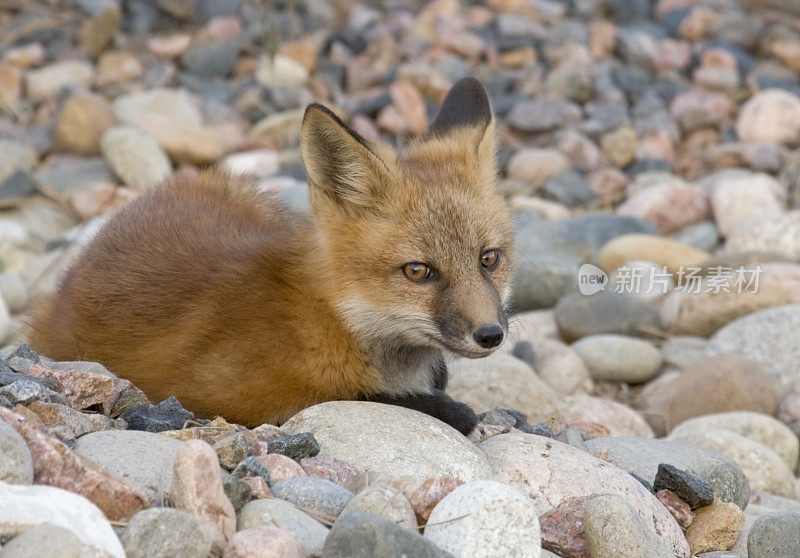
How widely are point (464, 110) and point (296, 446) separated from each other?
233cm

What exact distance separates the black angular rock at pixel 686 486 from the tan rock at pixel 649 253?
515 cm

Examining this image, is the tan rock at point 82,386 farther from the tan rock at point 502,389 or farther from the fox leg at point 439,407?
the tan rock at point 502,389

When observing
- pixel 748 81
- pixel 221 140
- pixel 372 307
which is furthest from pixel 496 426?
pixel 748 81

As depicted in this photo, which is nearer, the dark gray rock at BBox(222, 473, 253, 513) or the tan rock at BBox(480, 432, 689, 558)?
the dark gray rock at BBox(222, 473, 253, 513)

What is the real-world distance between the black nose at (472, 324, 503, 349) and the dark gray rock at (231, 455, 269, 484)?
1124 millimetres

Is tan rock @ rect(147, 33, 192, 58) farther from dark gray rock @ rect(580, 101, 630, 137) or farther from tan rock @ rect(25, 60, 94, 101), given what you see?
dark gray rock @ rect(580, 101, 630, 137)

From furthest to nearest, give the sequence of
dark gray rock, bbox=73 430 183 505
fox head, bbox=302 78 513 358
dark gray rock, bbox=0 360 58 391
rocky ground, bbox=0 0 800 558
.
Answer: fox head, bbox=302 78 513 358 < dark gray rock, bbox=0 360 58 391 < dark gray rock, bbox=73 430 183 505 < rocky ground, bbox=0 0 800 558

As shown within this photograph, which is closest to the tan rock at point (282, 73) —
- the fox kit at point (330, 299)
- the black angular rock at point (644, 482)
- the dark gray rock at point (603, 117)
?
the dark gray rock at point (603, 117)

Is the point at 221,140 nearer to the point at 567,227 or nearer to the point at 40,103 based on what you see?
the point at 40,103

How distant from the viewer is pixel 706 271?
8984mm

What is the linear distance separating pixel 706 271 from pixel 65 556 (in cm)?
723

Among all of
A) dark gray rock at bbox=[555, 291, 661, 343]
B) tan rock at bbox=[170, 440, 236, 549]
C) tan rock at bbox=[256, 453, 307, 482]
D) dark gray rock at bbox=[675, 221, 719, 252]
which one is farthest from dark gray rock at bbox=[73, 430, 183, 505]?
dark gray rock at bbox=[675, 221, 719, 252]

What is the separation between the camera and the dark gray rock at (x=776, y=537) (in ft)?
12.3

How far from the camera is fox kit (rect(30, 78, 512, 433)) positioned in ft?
14.9
